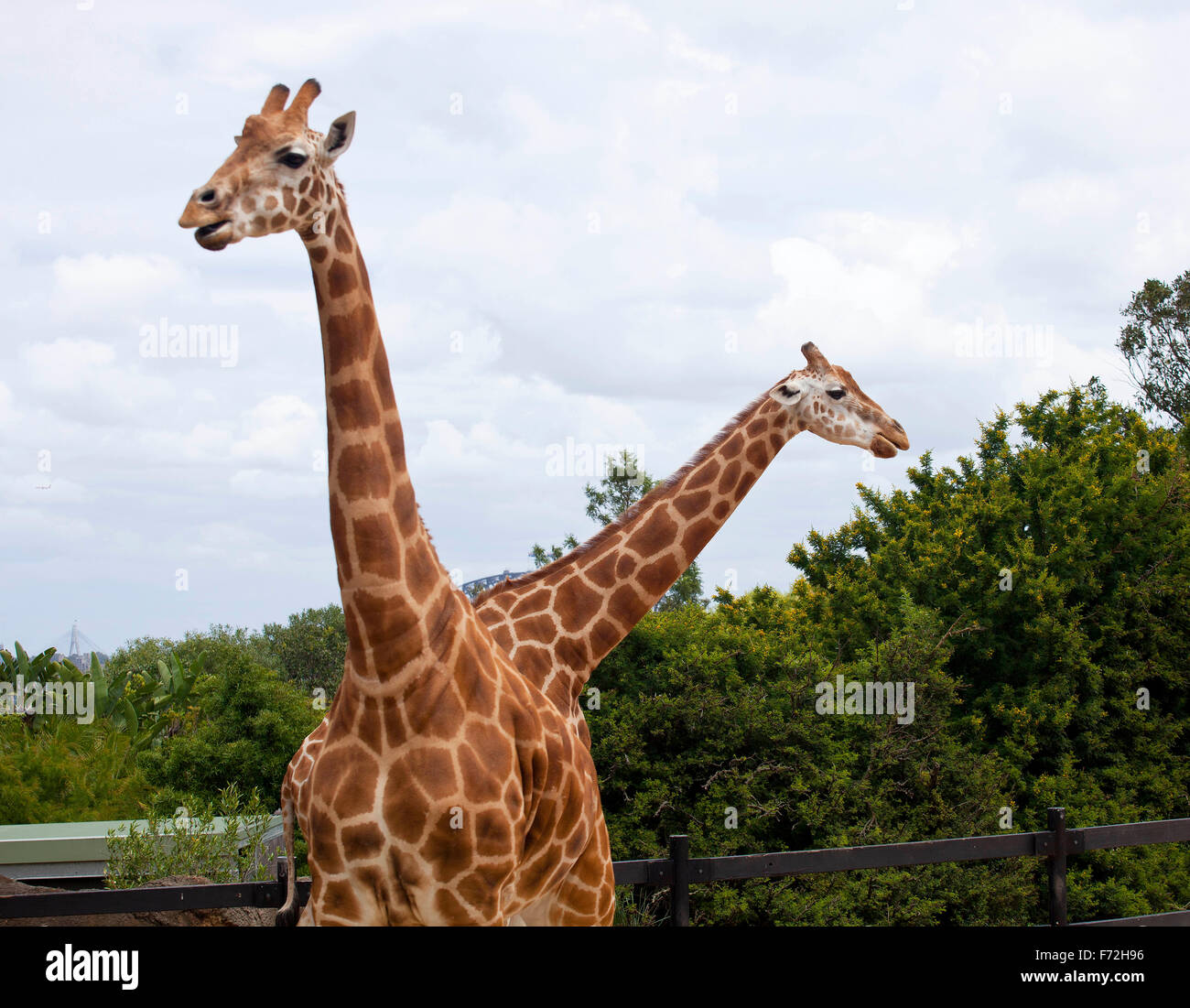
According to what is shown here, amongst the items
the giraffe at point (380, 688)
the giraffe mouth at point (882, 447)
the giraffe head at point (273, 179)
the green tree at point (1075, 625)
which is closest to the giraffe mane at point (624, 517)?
the giraffe mouth at point (882, 447)

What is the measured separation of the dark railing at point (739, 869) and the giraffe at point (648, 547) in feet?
2.89

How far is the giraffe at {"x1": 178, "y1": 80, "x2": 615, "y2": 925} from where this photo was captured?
311 cm

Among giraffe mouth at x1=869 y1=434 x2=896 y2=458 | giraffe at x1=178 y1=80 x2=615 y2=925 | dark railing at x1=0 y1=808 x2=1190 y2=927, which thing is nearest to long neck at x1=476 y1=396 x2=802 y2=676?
giraffe mouth at x1=869 y1=434 x2=896 y2=458

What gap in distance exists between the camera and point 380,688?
10.4 feet

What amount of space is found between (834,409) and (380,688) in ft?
8.43

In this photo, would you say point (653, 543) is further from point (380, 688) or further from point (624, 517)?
point (380, 688)

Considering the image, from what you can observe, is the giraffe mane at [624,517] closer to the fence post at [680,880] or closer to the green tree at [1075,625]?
the fence post at [680,880]

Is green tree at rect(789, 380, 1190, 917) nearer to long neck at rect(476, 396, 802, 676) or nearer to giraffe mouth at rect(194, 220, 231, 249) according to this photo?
long neck at rect(476, 396, 802, 676)

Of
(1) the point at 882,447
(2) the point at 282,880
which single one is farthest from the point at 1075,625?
(2) the point at 282,880

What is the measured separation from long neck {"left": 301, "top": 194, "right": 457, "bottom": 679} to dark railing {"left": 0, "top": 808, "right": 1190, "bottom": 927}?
1.62 m
